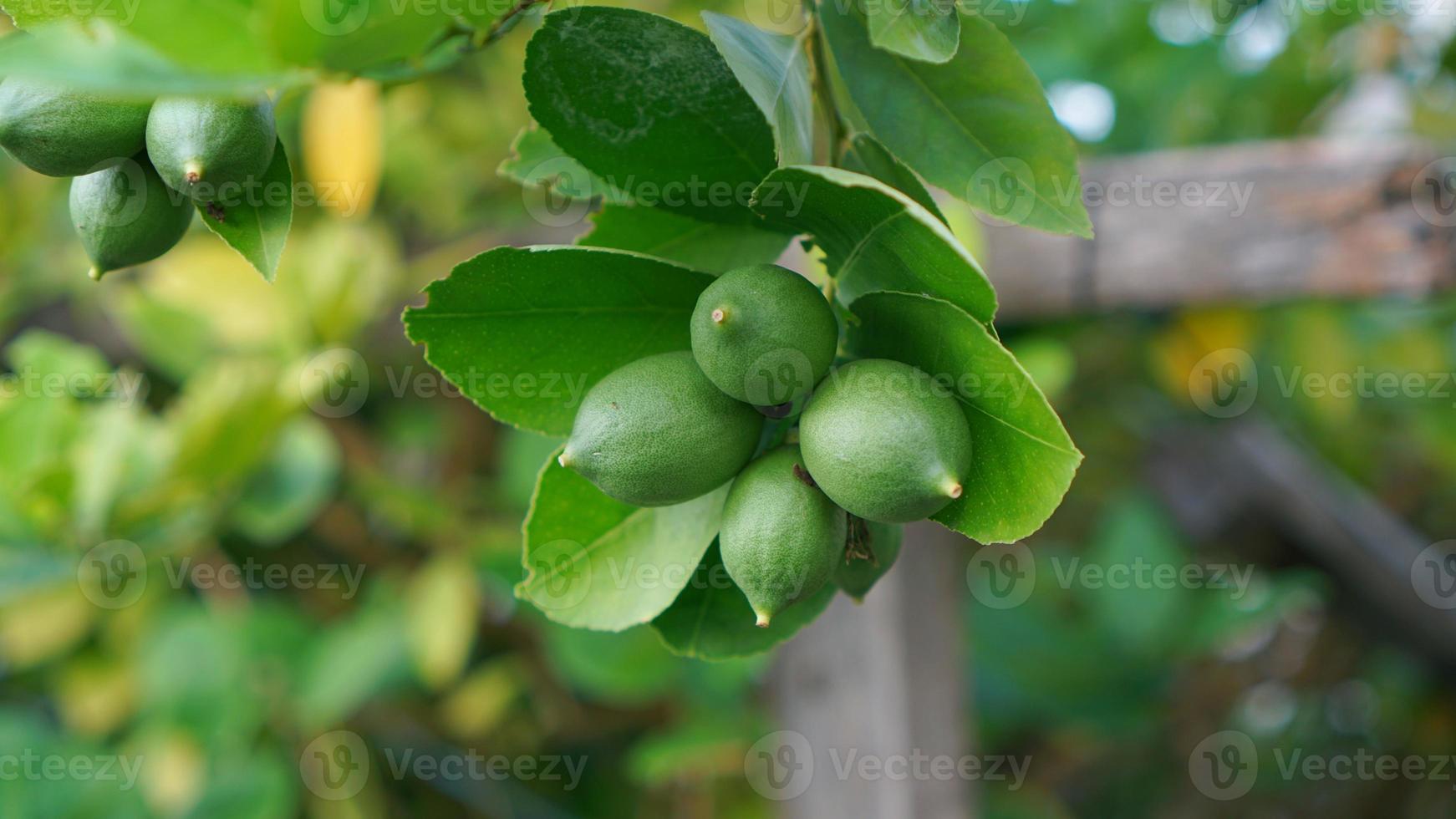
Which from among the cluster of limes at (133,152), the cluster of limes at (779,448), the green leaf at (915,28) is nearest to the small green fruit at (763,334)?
the cluster of limes at (779,448)

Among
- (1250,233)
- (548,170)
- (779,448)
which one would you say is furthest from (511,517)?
(779,448)

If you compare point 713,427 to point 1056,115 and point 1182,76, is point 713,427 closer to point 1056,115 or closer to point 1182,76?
point 1056,115

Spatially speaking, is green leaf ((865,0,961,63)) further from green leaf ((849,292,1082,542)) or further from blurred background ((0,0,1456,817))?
blurred background ((0,0,1456,817))

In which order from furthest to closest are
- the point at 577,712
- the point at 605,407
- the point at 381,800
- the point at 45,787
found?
1. the point at 577,712
2. the point at 381,800
3. the point at 45,787
4. the point at 605,407

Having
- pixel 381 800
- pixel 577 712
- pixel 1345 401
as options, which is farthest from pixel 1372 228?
pixel 381 800

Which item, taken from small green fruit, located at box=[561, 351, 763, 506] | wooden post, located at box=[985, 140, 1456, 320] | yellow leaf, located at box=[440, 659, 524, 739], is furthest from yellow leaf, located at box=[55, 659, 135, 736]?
small green fruit, located at box=[561, 351, 763, 506]

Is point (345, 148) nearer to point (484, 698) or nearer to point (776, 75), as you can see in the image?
point (484, 698)
